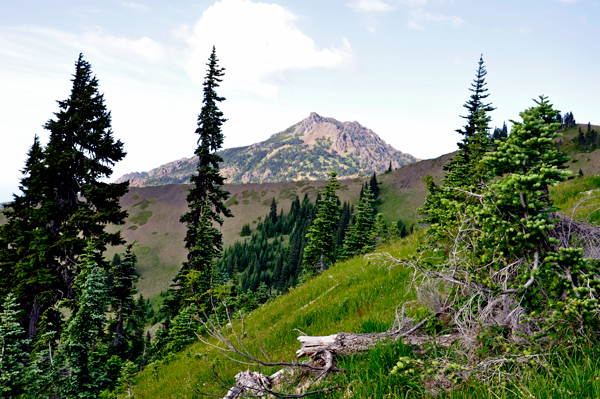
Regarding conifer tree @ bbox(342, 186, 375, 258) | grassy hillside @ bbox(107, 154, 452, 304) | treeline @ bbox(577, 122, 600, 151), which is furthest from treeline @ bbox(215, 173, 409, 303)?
treeline @ bbox(577, 122, 600, 151)

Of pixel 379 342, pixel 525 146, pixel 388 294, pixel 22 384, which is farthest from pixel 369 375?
pixel 22 384

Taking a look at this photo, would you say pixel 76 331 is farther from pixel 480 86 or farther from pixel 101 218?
pixel 480 86

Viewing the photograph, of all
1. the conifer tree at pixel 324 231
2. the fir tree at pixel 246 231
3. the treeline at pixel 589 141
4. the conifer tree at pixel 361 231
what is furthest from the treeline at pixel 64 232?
the treeline at pixel 589 141

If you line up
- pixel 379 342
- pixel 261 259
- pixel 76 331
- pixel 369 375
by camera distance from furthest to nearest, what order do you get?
pixel 261 259
pixel 76 331
pixel 379 342
pixel 369 375

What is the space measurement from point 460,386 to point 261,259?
132 meters

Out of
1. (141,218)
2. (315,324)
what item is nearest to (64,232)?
(315,324)

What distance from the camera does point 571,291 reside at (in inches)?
136

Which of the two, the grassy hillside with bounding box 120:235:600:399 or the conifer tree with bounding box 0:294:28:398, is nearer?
the grassy hillside with bounding box 120:235:600:399

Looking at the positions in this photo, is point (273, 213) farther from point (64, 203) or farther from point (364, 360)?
point (364, 360)

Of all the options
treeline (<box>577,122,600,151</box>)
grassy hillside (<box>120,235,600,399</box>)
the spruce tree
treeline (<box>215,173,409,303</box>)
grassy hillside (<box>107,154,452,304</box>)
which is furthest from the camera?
treeline (<box>577,122,600,151</box>)

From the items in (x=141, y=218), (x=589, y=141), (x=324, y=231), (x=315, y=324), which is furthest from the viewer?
→ (x=141, y=218)

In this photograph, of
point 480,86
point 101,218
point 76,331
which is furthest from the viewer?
point 480,86

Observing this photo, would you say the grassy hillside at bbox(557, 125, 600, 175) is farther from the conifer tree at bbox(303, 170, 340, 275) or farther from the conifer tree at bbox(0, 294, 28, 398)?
the conifer tree at bbox(0, 294, 28, 398)

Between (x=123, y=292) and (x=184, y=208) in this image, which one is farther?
(x=184, y=208)
